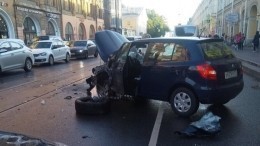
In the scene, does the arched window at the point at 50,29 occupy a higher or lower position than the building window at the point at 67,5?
lower

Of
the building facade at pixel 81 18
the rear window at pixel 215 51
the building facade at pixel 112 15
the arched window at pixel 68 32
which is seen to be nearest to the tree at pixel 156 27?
the building facade at pixel 112 15

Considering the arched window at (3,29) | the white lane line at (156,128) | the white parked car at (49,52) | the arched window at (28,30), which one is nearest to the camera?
the white lane line at (156,128)

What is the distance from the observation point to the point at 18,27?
3012cm

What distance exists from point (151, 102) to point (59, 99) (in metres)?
2.54

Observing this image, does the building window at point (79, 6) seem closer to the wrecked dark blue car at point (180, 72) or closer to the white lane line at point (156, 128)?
the wrecked dark blue car at point (180, 72)

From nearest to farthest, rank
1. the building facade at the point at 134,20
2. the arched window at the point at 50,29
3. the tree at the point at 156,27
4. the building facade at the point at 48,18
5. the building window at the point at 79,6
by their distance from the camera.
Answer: the building facade at the point at 48,18 → the arched window at the point at 50,29 → the building window at the point at 79,6 → the building facade at the point at 134,20 → the tree at the point at 156,27

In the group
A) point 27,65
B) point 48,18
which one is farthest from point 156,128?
point 48,18

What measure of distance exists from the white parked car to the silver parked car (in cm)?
269

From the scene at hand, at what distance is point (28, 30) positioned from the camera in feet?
108

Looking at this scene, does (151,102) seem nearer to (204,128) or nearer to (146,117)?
(146,117)

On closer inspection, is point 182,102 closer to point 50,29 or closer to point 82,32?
point 50,29

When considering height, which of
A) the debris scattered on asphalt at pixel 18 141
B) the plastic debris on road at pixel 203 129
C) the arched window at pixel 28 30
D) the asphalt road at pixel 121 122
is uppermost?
the arched window at pixel 28 30

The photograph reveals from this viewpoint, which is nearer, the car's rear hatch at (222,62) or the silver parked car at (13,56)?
the car's rear hatch at (222,62)

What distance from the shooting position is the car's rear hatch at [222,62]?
656cm
